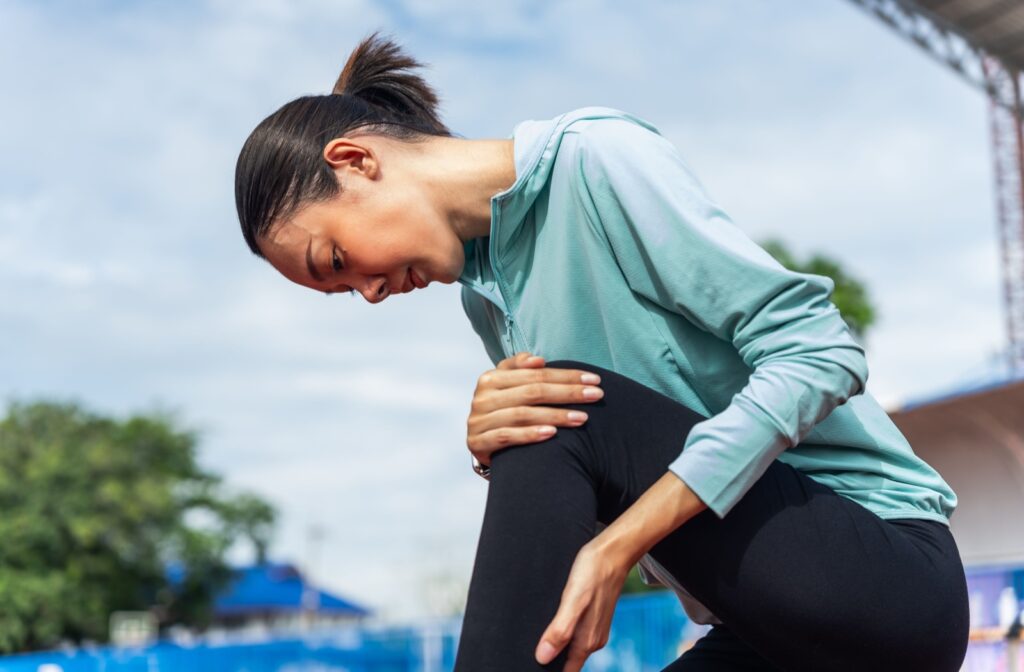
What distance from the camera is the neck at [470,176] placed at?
1.58 meters

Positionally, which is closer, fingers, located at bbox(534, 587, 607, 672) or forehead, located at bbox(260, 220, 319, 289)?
fingers, located at bbox(534, 587, 607, 672)

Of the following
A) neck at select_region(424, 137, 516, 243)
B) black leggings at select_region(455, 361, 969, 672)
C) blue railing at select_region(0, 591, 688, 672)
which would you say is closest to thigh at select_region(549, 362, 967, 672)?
black leggings at select_region(455, 361, 969, 672)

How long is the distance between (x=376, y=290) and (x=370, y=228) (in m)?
0.12

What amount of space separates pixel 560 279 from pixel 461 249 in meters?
0.19

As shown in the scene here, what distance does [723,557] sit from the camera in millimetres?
1259

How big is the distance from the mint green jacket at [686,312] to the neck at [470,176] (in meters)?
0.04

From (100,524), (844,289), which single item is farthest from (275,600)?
(844,289)

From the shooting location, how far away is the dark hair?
1.56m

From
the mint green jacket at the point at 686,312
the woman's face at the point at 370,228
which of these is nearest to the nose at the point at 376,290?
the woman's face at the point at 370,228

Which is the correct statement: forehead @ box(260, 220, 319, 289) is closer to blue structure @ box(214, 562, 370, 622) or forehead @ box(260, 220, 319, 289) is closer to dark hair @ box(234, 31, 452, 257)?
dark hair @ box(234, 31, 452, 257)

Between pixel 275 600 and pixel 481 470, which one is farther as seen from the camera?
pixel 275 600

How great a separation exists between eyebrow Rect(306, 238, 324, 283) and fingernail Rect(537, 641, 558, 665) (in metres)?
0.73

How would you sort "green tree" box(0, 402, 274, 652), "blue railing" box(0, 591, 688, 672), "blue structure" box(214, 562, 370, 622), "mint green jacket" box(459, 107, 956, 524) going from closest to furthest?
"mint green jacket" box(459, 107, 956, 524) → "blue railing" box(0, 591, 688, 672) → "green tree" box(0, 402, 274, 652) → "blue structure" box(214, 562, 370, 622)

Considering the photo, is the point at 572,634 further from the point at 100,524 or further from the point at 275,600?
the point at 275,600
